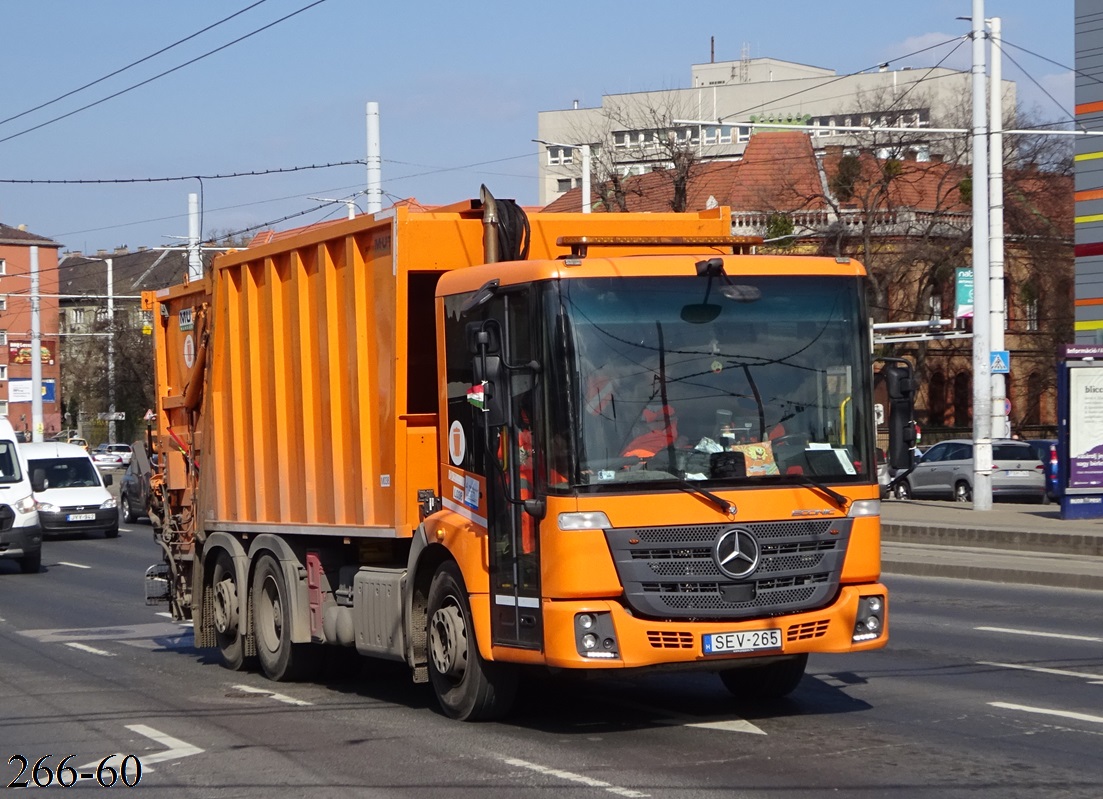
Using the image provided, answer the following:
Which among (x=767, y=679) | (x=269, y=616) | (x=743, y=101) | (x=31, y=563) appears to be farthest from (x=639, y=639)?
(x=743, y=101)

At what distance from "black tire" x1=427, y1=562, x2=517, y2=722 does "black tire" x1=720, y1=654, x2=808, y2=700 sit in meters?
1.60

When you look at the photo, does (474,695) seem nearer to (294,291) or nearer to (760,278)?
(760,278)

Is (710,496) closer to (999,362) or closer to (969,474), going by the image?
(999,362)

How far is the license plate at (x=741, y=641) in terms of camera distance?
8.76 meters

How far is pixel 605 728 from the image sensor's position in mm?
9562

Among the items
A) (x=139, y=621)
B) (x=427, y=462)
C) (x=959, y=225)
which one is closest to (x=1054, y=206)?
(x=959, y=225)

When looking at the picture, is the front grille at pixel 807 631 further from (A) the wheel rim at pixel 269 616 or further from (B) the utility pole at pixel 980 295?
(B) the utility pole at pixel 980 295

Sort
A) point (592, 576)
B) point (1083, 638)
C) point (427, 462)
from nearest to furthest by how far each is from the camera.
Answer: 1. point (592, 576)
2. point (427, 462)
3. point (1083, 638)

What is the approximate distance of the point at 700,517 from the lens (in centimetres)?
877

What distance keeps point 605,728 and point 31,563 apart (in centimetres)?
1765

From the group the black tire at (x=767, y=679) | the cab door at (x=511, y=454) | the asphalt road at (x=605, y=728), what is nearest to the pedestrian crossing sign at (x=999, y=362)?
the asphalt road at (x=605, y=728)

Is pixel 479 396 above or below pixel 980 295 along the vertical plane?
below

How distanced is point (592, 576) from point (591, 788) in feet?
4.33

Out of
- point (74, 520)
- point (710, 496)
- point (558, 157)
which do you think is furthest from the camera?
point (558, 157)
